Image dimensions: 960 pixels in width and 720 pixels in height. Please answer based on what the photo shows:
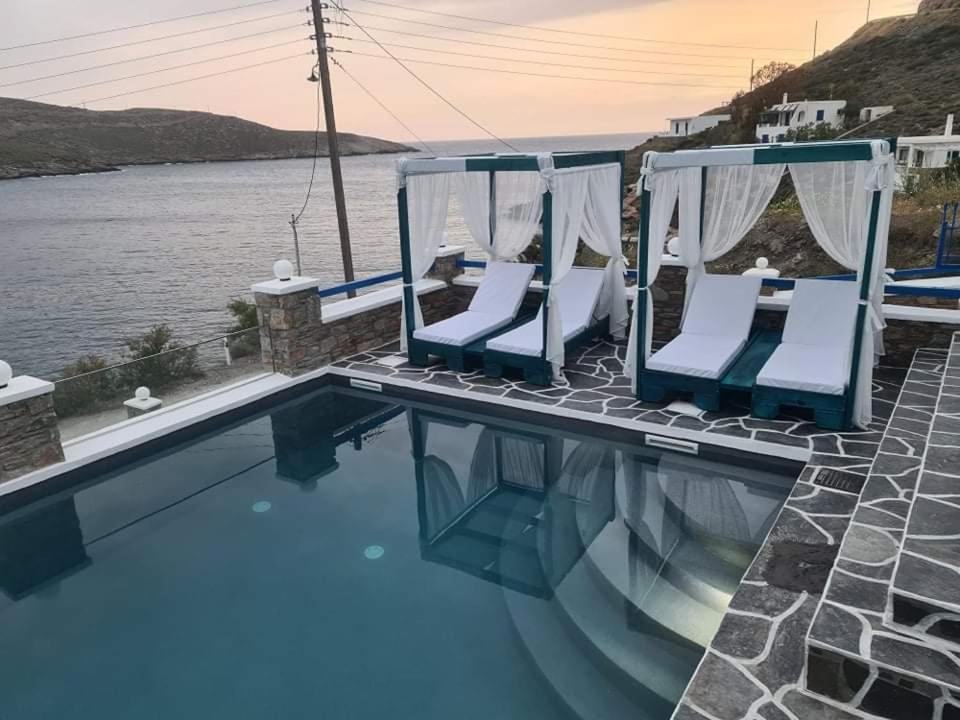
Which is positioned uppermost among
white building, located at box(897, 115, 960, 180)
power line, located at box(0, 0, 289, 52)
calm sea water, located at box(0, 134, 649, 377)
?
power line, located at box(0, 0, 289, 52)

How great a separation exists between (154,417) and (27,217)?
58225mm

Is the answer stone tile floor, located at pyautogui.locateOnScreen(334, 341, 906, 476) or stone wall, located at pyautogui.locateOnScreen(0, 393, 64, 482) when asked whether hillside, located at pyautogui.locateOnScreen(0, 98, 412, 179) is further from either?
stone wall, located at pyautogui.locateOnScreen(0, 393, 64, 482)

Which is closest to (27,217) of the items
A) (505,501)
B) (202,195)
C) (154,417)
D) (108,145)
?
(108,145)

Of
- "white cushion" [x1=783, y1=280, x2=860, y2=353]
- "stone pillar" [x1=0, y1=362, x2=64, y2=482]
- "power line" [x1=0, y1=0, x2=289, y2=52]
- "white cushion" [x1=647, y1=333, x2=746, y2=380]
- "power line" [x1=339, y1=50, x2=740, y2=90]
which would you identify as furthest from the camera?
"power line" [x1=339, y1=50, x2=740, y2=90]

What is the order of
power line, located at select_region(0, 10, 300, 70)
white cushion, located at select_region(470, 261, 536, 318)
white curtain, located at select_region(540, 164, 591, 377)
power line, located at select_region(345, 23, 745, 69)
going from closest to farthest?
white curtain, located at select_region(540, 164, 591, 377) → white cushion, located at select_region(470, 261, 536, 318) → power line, located at select_region(0, 10, 300, 70) → power line, located at select_region(345, 23, 745, 69)

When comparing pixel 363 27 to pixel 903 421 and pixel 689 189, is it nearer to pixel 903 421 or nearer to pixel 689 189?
pixel 689 189

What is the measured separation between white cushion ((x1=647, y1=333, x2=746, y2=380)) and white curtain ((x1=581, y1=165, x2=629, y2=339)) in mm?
1548

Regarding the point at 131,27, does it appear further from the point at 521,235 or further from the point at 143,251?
the point at 143,251

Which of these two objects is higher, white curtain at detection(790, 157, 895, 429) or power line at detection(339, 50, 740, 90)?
power line at detection(339, 50, 740, 90)

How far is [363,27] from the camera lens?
13.5 meters

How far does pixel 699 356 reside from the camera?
669 centimetres

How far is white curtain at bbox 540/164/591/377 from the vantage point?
7.00m

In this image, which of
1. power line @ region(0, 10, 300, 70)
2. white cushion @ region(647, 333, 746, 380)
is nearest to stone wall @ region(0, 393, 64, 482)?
white cushion @ region(647, 333, 746, 380)

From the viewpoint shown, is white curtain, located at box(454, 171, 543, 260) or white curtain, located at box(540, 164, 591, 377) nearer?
white curtain, located at box(540, 164, 591, 377)
